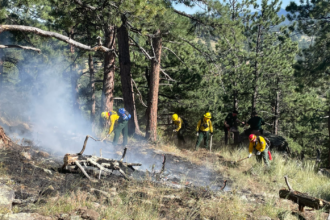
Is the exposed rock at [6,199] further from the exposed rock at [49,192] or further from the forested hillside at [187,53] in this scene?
the forested hillside at [187,53]

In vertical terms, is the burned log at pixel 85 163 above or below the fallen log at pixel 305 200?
above

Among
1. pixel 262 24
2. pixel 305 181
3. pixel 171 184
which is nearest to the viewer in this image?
pixel 171 184

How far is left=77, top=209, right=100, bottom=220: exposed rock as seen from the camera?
13.1ft

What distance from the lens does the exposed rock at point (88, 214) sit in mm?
4004

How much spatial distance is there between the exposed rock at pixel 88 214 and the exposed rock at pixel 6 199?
0.92 meters

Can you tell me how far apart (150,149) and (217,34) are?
14.9 ft

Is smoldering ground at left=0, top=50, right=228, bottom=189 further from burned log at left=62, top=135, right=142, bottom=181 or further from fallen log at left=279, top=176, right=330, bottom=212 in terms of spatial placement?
fallen log at left=279, top=176, right=330, bottom=212

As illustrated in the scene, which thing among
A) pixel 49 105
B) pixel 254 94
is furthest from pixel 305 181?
pixel 49 105

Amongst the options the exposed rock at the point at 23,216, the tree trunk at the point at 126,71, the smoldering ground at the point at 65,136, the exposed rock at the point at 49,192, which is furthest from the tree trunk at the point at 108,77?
the exposed rock at the point at 23,216

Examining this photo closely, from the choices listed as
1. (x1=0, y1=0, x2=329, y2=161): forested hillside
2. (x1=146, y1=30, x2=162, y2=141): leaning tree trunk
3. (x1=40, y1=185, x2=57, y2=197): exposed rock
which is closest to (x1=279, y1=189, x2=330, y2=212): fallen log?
(x1=40, y1=185, x2=57, y2=197): exposed rock

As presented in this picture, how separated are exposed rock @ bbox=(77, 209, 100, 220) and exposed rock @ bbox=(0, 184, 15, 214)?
92 cm

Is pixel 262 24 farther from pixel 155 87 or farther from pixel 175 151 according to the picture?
pixel 175 151

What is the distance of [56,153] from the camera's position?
7949 mm

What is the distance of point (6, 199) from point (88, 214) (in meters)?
1.15
